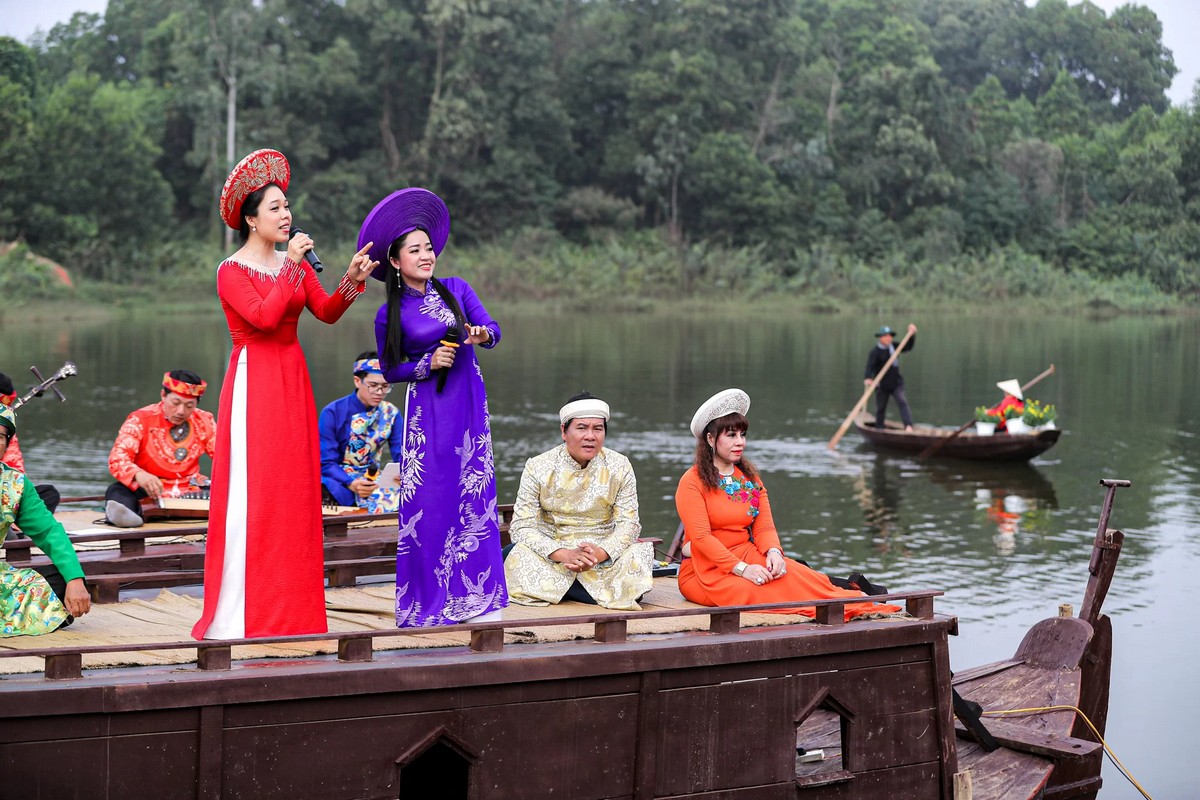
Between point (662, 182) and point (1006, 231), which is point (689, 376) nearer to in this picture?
point (662, 182)

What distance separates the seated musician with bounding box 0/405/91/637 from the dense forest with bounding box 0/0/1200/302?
122 ft

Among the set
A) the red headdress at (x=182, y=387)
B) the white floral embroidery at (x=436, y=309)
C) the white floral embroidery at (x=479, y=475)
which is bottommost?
the white floral embroidery at (x=479, y=475)

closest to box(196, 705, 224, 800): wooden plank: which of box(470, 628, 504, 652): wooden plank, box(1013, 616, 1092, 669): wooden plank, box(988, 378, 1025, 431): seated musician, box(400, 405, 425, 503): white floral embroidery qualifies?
box(470, 628, 504, 652): wooden plank

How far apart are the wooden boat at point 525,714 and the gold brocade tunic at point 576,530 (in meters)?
0.16

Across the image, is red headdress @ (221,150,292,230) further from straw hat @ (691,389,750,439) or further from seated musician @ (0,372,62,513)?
seated musician @ (0,372,62,513)

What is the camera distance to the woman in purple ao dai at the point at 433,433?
510cm

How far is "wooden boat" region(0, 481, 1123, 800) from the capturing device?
412 cm

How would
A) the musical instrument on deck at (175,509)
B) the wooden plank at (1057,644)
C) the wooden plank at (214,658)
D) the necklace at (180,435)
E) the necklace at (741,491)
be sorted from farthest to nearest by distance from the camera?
the necklace at (180,435), the musical instrument on deck at (175,509), the wooden plank at (1057,644), the necklace at (741,491), the wooden plank at (214,658)

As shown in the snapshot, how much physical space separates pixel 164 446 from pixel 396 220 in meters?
3.26

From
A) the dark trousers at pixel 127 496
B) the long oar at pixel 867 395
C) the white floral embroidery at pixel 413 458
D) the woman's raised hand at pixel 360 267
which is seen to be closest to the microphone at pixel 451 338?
the white floral embroidery at pixel 413 458

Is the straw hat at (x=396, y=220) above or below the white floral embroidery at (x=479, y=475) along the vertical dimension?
above

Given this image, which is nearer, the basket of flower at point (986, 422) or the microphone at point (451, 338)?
the microphone at point (451, 338)

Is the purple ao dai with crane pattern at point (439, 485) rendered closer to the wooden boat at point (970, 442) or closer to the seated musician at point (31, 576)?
the seated musician at point (31, 576)

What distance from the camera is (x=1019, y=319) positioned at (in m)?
45.5
